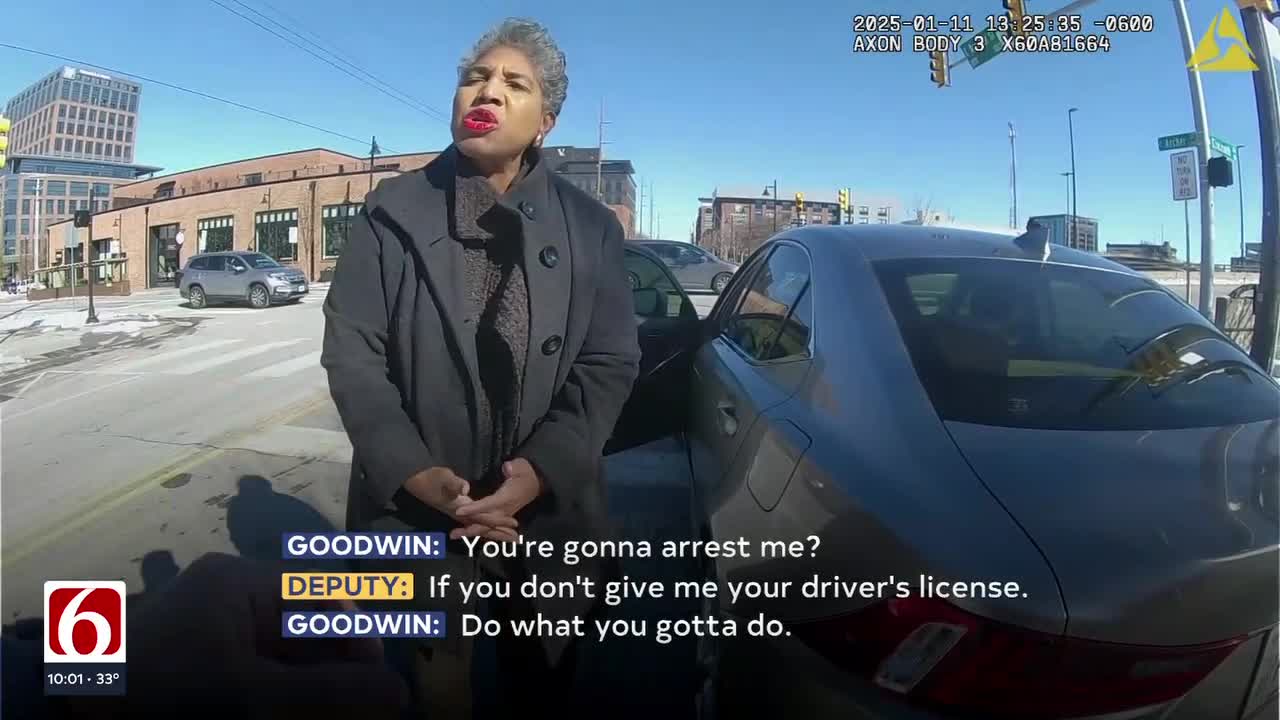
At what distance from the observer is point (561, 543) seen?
146 cm

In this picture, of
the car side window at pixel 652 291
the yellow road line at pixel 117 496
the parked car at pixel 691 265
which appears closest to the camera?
the yellow road line at pixel 117 496

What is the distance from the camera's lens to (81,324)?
10680 mm

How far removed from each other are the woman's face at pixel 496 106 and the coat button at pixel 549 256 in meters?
0.22

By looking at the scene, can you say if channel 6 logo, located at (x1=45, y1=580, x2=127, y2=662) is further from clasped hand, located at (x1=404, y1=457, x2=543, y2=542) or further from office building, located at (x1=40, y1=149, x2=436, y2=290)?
office building, located at (x1=40, y1=149, x2=436, y2=290)

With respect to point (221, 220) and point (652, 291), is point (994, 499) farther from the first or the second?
point (221, 220)

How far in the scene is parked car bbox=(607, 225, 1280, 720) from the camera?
0.97 meters

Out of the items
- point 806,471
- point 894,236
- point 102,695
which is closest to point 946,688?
point 806,471

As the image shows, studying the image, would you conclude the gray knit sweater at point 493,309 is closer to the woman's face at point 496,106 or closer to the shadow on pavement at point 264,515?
the woman's face at point 496,106

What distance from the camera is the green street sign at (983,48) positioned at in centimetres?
475

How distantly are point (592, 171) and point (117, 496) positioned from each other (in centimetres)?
363

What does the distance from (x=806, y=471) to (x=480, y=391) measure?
0.70m

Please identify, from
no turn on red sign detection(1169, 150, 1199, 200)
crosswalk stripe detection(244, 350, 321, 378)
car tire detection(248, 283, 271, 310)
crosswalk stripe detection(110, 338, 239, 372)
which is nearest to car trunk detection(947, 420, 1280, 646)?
crosswalk stripe detection(244, 350, 321, 378)

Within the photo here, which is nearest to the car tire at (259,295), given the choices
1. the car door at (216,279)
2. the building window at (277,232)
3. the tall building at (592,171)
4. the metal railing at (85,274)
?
the car door at (216,279)

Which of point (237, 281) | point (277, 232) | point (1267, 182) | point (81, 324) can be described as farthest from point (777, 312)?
point (277, 232)
